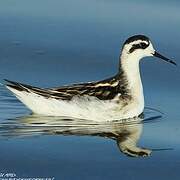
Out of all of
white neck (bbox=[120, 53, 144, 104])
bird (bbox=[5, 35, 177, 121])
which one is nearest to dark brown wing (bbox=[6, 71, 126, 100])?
bird (bbox=[5, 35, 177, 121])

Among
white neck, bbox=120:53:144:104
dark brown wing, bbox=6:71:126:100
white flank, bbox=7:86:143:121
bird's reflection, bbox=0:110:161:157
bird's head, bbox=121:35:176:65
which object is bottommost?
bird's reflection, bbox=0:110:161:157

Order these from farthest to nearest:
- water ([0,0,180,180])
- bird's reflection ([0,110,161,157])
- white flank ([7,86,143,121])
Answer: white flank ([7,86,143,121]) < bird's reflection ([0,110,161,157]) < water ([0,0,180,180])

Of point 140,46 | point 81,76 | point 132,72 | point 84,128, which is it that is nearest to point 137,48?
point 140,46

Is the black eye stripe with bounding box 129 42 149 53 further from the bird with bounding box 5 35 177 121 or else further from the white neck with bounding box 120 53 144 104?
the bird with bounding box 5 35 177 121

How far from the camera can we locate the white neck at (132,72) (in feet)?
43.1

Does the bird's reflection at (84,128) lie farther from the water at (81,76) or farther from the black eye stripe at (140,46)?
the black eye stripe at (140,46)

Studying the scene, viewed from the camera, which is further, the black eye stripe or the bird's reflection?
the black eye stripe

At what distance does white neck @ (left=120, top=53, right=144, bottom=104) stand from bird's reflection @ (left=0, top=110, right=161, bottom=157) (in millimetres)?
496

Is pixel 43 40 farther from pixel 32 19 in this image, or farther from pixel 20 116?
pixel 20 116

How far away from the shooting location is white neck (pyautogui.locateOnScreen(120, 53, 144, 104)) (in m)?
13.1

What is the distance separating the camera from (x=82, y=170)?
10336 mm

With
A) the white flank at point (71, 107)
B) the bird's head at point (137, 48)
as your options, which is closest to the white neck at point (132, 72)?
the bird's head at point (137, 48)

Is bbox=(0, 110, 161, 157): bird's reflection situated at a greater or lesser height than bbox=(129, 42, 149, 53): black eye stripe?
lesser

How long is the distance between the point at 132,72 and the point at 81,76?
104 cm
